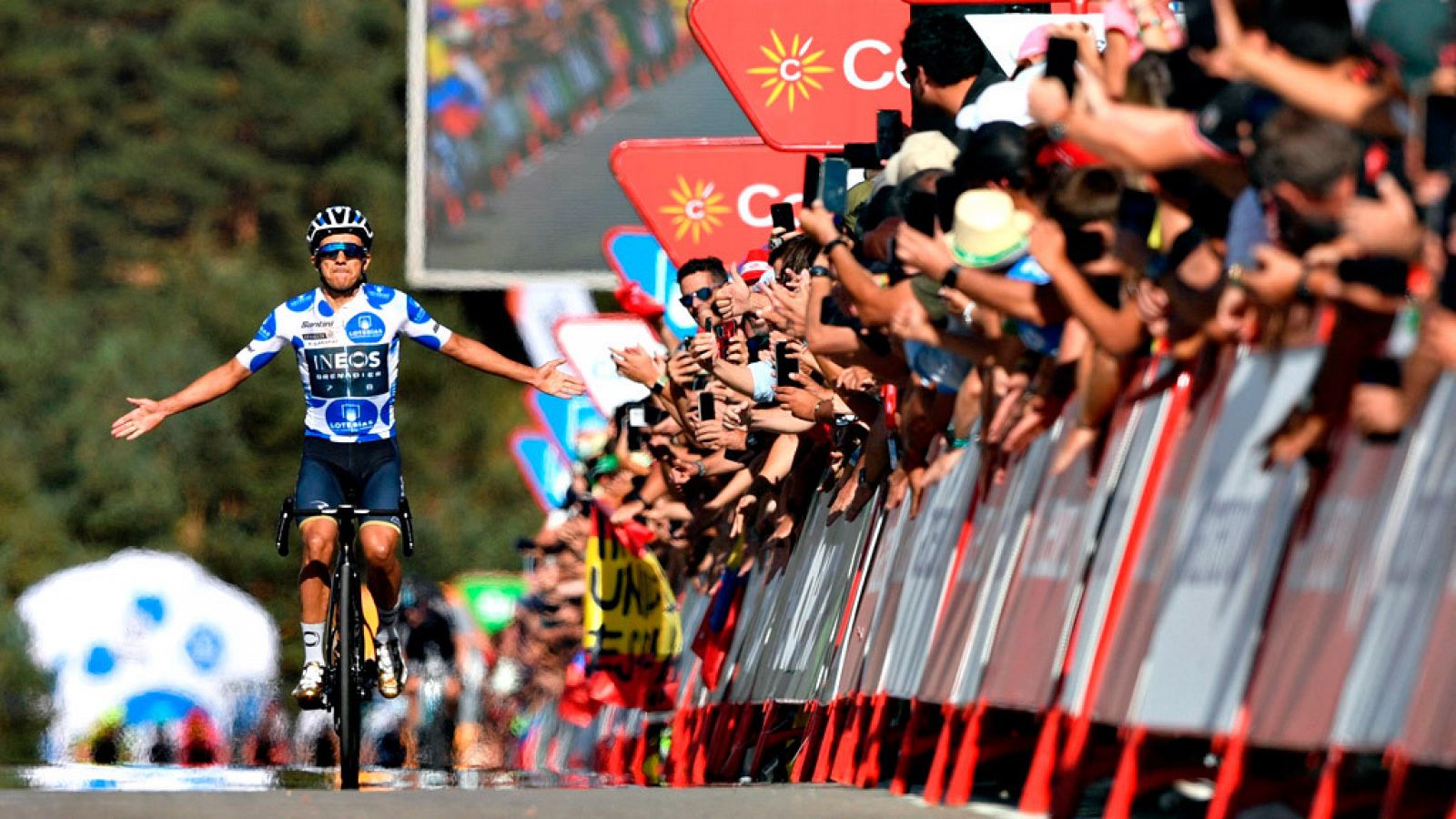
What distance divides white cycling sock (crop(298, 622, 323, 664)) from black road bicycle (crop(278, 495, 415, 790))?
0.03 m

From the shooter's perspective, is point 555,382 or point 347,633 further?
point 555,382

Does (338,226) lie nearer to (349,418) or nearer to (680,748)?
(349,418)

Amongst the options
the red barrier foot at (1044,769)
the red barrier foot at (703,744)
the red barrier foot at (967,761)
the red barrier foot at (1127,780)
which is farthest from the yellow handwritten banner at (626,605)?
the red barrier foot at (1127,780)

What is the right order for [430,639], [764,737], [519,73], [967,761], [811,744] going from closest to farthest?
[967,761] → [811,744] → [764,737] → [430,639] → [519,73]

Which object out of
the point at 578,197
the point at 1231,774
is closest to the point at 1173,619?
the point at 1231,774

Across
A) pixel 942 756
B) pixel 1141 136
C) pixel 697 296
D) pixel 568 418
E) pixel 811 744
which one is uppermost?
pixel 1141 136

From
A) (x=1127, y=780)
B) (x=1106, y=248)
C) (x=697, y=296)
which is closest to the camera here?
(x=1127, y=780)

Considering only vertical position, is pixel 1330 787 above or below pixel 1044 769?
above

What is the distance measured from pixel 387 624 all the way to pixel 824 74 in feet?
18.1

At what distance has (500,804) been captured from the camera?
1098 cm

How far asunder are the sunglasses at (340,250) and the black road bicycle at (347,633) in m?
0.99

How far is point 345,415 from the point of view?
14.4m

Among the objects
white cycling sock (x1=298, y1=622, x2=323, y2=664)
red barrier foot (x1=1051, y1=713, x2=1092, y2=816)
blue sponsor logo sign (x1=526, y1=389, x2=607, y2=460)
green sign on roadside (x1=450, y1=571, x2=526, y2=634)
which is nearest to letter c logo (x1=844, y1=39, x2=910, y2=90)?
white cycling sock (x1=298, y1=622, x2=323, y2=664)

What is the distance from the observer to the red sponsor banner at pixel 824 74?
19.0 metres
